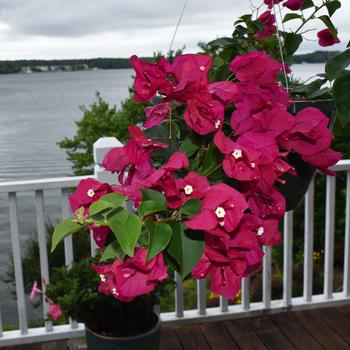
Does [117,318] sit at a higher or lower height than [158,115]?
lower

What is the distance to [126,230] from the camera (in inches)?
19.9

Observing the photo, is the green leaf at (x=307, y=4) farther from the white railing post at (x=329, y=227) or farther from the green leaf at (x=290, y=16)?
the white railing post at (x=329, y=227)

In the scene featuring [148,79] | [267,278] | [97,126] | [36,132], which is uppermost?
[148,79]

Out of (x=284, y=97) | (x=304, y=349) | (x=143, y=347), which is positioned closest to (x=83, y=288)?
(x=143, y=347)

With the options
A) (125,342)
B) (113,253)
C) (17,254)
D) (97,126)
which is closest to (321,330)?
(125,342)

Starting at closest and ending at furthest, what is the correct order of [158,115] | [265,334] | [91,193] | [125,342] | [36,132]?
[91,193], [158,115], [125,342], [265,334], [36,132]

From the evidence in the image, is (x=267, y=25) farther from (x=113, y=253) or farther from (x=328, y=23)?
(x=113, y=253)

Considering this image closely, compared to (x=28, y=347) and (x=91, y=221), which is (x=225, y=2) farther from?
(x=28, y=347)

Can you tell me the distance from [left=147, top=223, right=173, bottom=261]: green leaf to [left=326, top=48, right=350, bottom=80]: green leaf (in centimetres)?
47

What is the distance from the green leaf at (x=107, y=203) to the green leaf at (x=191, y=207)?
0.21 feet

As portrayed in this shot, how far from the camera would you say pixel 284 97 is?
0.72 m

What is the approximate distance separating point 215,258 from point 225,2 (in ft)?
2.32

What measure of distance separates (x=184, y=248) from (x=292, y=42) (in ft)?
2.00

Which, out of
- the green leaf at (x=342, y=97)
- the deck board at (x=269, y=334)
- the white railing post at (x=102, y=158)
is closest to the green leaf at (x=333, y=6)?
the green leaf at (x=342, y=97)
